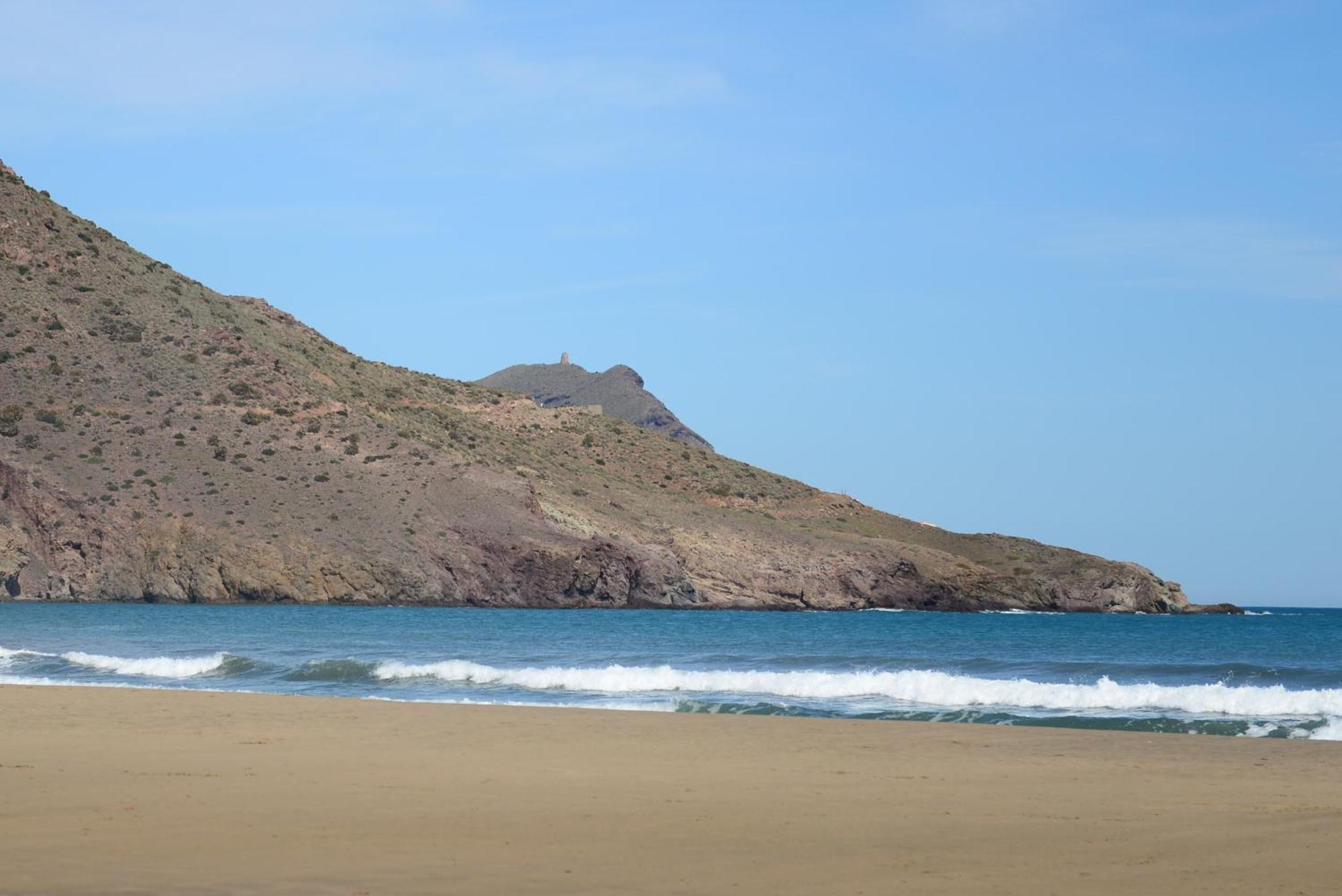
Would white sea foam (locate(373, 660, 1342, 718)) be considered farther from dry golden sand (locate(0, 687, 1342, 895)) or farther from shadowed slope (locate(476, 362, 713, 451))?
shadowed slope (locate(476, 362, 713, 451))

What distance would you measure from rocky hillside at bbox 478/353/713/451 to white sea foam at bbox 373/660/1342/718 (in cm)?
14817

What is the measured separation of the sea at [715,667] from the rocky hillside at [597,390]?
120608mm

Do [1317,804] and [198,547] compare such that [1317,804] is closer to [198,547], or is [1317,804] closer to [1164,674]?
[1164,674]

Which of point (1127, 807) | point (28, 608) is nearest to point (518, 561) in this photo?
point (28, 608)

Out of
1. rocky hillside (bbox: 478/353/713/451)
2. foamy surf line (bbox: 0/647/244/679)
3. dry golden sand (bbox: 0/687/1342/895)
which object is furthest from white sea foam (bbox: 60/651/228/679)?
rocky hillside (bbox: 478/353/713/451)

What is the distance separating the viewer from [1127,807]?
12.8 m

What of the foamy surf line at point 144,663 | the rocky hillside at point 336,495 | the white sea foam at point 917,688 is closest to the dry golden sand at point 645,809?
the white sea foam at point 917,688

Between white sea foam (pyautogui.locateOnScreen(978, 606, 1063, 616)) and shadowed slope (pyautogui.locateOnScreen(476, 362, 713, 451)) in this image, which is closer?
white sea foam (pyautogui.locateOnScreen(978, 606, 1063, 616))

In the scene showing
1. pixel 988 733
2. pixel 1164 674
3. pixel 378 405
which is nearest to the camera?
pixel 988 733

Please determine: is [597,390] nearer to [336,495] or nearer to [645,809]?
[336,495]

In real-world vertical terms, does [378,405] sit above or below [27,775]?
above

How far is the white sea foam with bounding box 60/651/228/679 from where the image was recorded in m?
31.4

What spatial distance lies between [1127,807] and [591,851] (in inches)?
204

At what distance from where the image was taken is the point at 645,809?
12.4m
